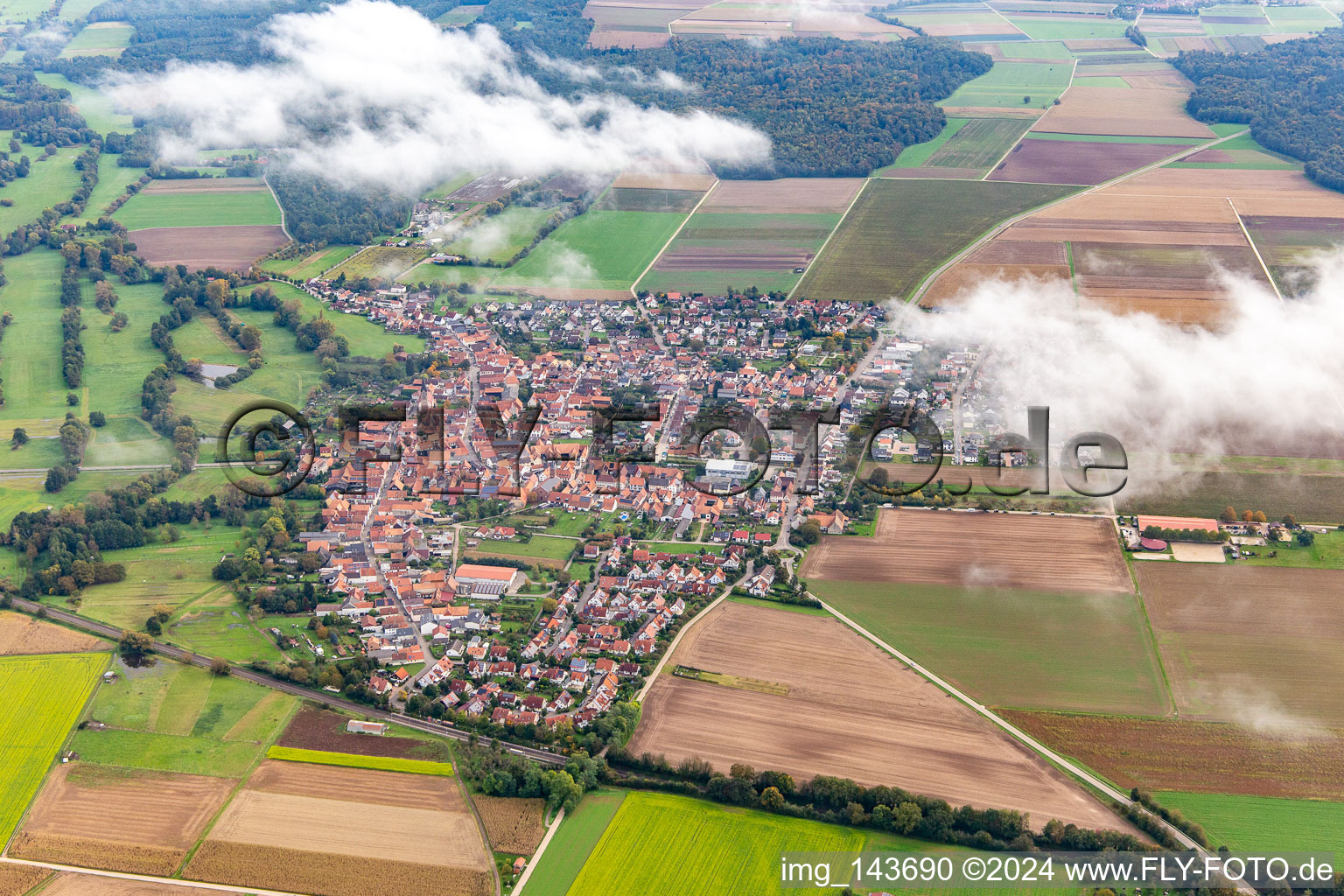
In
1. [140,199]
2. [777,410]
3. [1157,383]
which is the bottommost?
[140,199]

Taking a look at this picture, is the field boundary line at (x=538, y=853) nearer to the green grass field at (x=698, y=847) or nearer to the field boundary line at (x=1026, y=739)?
the green grass field at (x=698, y=847)

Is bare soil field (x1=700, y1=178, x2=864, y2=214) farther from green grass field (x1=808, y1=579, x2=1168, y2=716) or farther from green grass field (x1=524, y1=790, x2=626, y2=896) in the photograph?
green grass field (x1=524, y1=790, x2=626, y2=896)

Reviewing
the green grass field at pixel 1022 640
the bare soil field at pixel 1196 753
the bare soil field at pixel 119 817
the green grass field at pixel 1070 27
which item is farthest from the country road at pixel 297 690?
the green grass field at pixel 1070 27

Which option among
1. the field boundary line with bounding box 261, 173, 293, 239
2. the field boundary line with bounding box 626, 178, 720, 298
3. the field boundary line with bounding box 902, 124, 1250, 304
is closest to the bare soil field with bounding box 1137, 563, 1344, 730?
the field boundary line with bounding box 902, 124, 1250, 304

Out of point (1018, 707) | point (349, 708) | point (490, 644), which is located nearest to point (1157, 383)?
point (1018, 707)

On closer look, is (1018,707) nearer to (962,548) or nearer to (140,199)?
(962,548)

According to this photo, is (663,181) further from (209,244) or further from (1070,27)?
(1070,27)

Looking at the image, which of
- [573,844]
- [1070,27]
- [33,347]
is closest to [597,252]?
[33,347]
